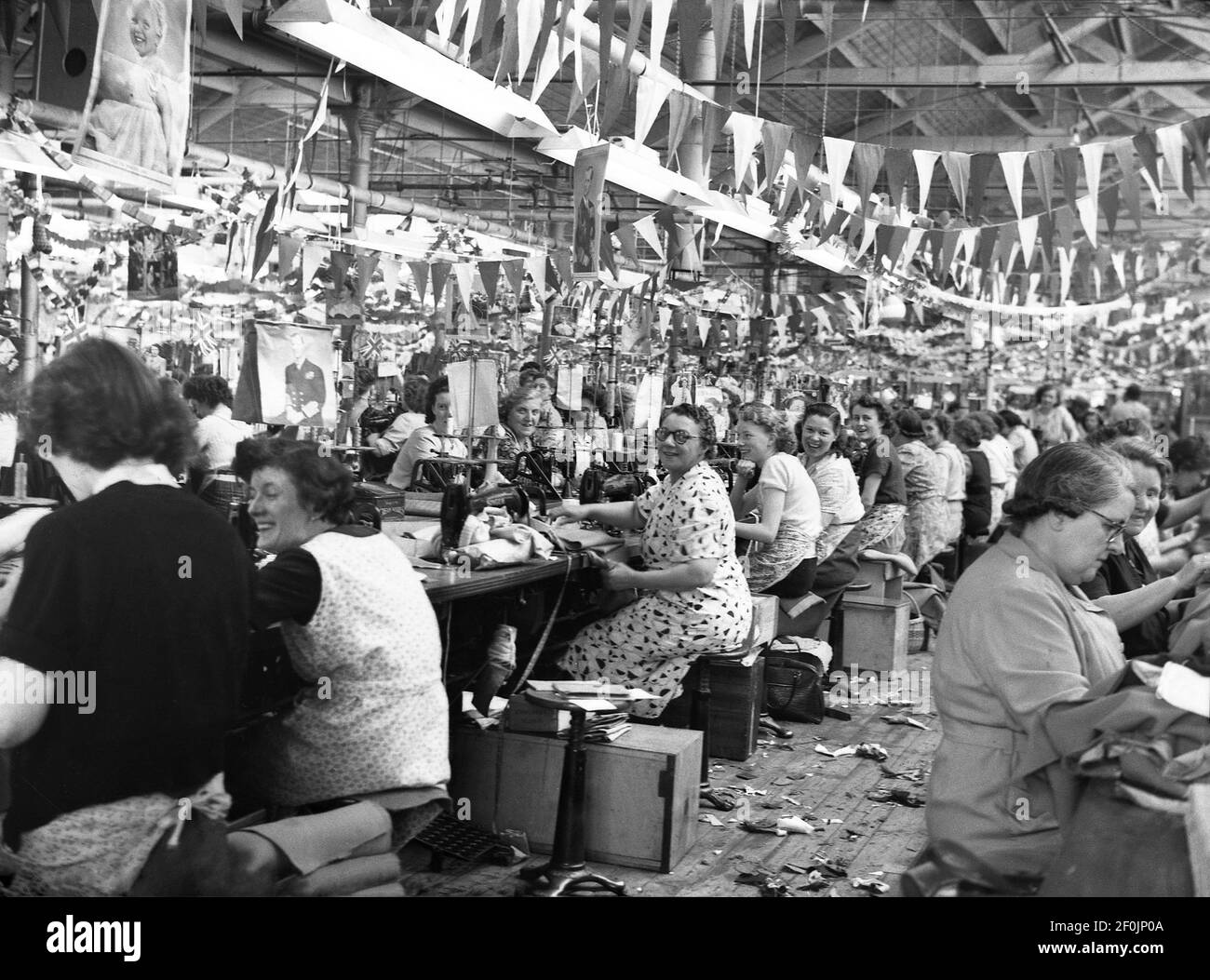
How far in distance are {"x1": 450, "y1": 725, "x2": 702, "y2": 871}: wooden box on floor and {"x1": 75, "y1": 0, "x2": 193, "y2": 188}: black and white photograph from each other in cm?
197

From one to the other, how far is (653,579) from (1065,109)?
13.6m

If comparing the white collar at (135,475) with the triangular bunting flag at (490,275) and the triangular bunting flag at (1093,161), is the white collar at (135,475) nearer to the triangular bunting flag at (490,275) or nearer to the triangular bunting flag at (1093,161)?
the triangular bunting flag at (1093,161)

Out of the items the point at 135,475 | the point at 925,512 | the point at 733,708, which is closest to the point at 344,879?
the point at 135,475

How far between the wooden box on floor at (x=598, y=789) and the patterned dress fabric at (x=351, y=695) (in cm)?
106

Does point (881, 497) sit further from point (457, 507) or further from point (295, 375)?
point (295, 375)

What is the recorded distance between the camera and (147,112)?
3.79m

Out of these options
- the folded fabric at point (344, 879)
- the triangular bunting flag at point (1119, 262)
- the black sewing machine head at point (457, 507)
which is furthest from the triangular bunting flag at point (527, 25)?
the triangular bunting flag at point (1119, 262)

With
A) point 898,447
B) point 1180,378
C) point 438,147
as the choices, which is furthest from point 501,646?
point 1180,378

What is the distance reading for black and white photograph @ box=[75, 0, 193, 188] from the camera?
366 centimetres

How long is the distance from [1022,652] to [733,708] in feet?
8.90

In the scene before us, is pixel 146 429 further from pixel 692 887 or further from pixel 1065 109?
pixel 1065 109

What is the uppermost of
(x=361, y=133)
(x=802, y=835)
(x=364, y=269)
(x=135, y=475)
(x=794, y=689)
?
(x=361, y=133)

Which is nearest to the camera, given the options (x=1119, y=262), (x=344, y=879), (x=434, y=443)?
(x=344, y=879)

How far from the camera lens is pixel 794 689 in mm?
5977
